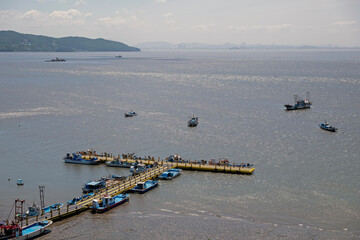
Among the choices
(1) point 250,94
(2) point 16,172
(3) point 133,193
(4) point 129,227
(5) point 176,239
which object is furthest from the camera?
(1) point 250,94

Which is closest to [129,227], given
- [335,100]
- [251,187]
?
[251,187]

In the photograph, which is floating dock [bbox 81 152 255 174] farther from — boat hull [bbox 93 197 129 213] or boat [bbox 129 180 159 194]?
boat hull [bbox 93 197 129 213]

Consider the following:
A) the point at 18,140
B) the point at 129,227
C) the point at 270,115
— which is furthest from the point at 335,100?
the point at 129,227

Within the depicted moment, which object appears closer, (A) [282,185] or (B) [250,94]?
(A) [282,185]

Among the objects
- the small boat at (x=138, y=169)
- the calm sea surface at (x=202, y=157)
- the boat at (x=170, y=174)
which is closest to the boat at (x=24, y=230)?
the calm sea surface at (x=202, y=157)

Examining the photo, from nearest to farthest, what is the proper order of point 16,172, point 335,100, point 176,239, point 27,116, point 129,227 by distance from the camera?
point 176,239 → point 129,227 → point 16,172 → point 27,116 → point 335,100

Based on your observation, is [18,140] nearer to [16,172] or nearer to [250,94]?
[16,172]

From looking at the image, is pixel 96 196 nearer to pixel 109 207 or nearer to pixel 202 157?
pixel 109 207
